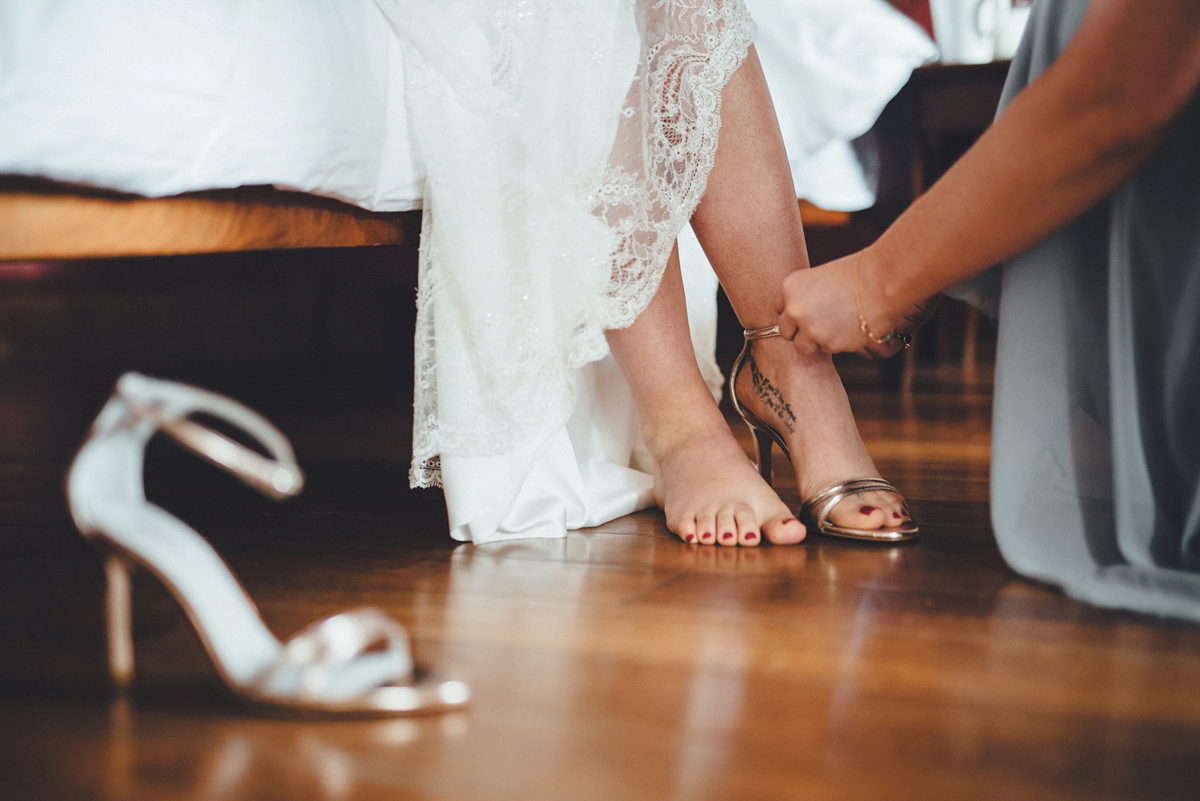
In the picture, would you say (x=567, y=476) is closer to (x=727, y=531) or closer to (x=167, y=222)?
(x=727, y=531)

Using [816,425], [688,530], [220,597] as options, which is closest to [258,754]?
[220,597]

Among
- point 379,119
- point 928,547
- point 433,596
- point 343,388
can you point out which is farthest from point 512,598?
point 343,388

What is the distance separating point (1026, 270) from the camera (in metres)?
0.64

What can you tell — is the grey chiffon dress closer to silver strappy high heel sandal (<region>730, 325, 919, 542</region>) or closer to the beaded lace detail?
silver strappy high heel sandal (<region>730, 325, 919, 542</region>)

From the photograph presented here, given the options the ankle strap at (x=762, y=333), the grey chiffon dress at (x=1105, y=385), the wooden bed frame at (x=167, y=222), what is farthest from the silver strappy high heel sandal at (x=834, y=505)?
the wooden bed frame at (x=167, y=222)

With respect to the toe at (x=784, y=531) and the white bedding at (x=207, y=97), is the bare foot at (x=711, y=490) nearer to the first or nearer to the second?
the toe at (x=784, y=531)

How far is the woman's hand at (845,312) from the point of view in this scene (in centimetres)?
69

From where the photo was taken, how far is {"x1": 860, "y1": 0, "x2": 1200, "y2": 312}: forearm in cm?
50

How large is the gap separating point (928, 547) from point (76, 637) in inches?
22.1

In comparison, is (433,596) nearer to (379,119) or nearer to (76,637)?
(76,637)

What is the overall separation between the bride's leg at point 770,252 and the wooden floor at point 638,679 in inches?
3.9

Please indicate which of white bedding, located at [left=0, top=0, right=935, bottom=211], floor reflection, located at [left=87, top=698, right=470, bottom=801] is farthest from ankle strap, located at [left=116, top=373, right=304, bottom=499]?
white bedding, located at [left=0, top=0, right=935, bottom=211]

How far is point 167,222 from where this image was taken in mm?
717

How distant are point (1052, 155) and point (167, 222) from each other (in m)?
0.60
